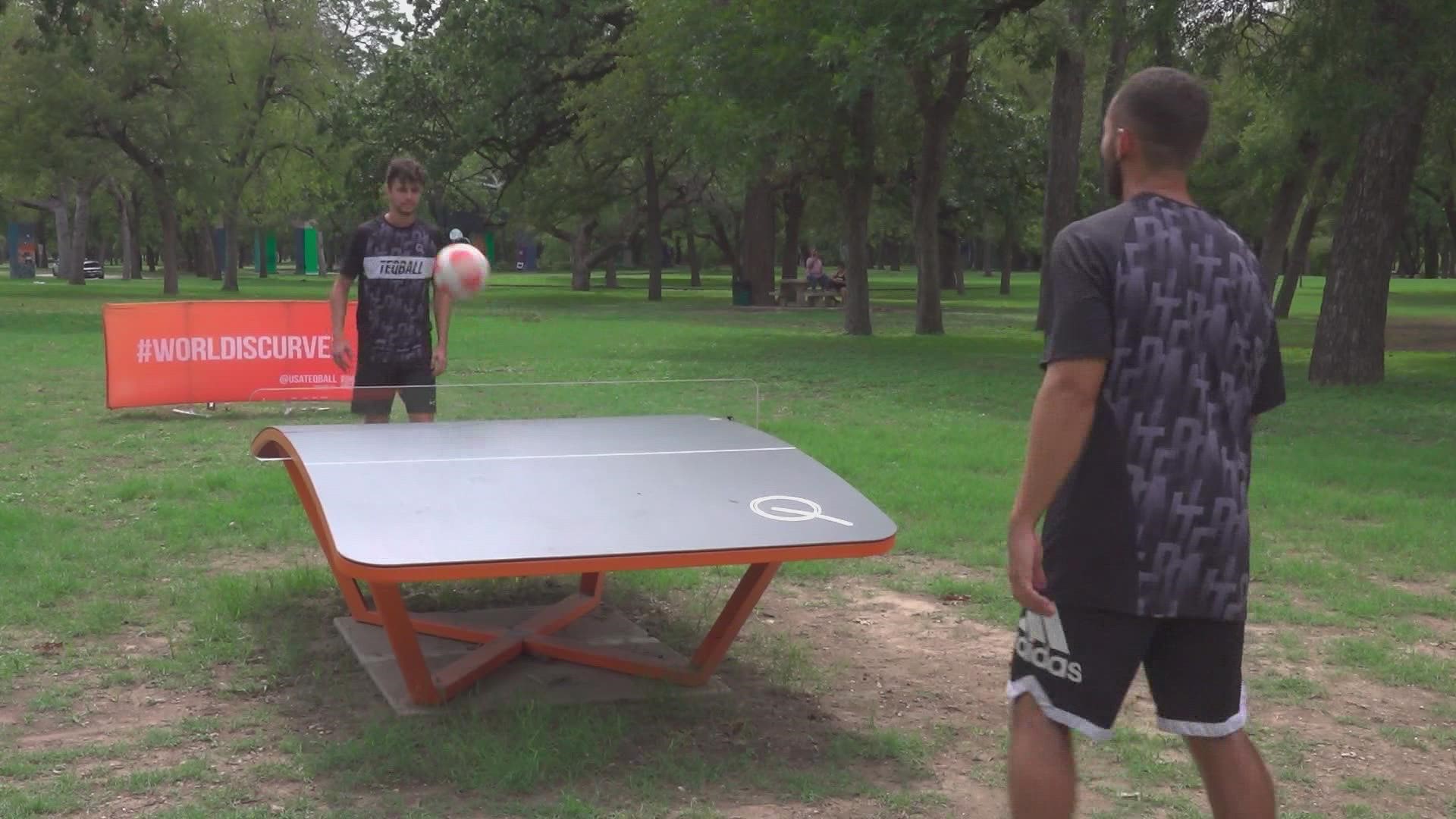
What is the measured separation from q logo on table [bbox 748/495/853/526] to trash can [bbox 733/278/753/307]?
3396cm

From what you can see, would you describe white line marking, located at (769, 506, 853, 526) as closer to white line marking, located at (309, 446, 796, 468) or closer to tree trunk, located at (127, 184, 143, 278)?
white line marking, located at (309, 446, 796, 468)

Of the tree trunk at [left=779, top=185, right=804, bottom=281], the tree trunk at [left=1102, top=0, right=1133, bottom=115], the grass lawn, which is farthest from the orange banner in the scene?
the tree trunk at [left=779, top=185, right=804, bottom=281]

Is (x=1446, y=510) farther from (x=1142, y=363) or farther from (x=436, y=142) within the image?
(x=436, y=142)

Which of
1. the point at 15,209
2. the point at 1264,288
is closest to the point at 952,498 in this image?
the point at 1264,288

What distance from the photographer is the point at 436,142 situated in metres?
39.8

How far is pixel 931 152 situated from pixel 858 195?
1417 millimetres

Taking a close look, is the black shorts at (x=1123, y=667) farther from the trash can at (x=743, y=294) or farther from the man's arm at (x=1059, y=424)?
the trash can at (x=743, y=294)

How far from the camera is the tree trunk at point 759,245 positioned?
38750mm

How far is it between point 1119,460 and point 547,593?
441 cm

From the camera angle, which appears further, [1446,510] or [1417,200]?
[1417,200]

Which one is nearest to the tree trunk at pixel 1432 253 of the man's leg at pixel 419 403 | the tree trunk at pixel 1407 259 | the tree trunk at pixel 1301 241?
the tree trunk at pixel 1407 259

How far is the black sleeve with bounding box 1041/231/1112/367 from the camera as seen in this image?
3.09m

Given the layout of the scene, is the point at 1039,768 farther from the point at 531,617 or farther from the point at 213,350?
the point at 213,350

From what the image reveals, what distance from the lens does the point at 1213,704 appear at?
3.26m
